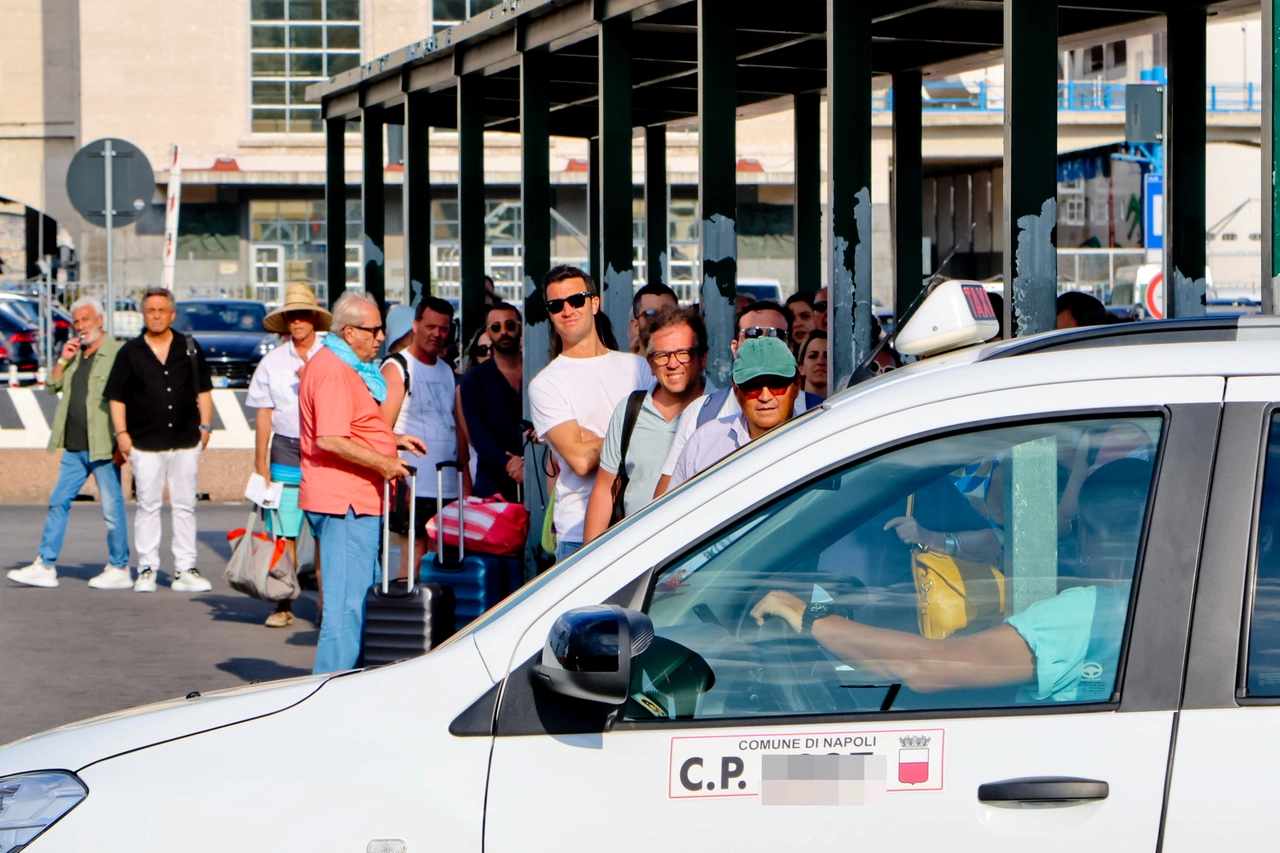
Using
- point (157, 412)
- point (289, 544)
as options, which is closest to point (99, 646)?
point (289, 544)

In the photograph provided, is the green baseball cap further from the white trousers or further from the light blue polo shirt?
the white trousers

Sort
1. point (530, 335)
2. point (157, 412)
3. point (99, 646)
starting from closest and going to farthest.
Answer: point (99, 646)
point (530, 335)
point (157, 412)

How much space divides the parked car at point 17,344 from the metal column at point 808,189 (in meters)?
21.1

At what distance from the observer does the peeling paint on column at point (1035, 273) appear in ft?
19.6

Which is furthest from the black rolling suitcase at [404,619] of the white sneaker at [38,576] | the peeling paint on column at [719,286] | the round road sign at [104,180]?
the round road sign at [104,180]

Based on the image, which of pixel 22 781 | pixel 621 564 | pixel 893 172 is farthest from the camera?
pixel 893 172

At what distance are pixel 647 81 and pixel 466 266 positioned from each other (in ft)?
5.99

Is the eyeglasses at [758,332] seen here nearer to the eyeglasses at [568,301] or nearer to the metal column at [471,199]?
the eyeglasses at [568,301]

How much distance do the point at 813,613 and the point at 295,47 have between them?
156 feet

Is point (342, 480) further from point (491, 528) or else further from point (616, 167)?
point (616, 167)

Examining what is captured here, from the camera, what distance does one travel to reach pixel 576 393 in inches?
251

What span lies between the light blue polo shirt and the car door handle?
330 centimetres

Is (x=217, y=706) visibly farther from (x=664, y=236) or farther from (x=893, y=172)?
(x=664, y=236)

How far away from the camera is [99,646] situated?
902 cm
